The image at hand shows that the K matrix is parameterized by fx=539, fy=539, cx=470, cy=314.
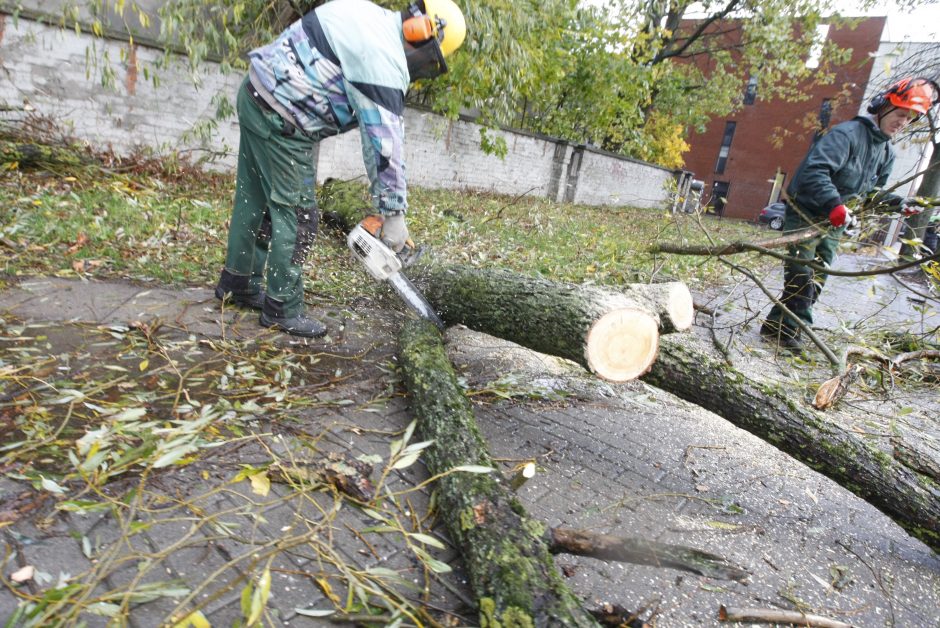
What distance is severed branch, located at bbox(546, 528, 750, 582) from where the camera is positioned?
1653 mm

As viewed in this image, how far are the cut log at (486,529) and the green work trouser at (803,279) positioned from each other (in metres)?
3.06

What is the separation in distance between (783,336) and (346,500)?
4055 millimetres

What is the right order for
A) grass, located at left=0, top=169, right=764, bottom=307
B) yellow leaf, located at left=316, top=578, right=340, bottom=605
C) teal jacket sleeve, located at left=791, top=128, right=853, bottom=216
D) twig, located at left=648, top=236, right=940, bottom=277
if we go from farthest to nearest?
teal jacket sleeve, located at left=791, top=128, right=853, bottom=216
grass, located at left=0, top=169, right=764, bottom=307
twig, located at left=648, top=236, right=940, bottom=277
yellow leaf, located at left=316, top=578, right=340, bottom=605

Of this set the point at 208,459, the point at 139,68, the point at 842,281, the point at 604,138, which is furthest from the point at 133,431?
the point at 604,138

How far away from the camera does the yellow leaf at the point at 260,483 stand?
1.78 m

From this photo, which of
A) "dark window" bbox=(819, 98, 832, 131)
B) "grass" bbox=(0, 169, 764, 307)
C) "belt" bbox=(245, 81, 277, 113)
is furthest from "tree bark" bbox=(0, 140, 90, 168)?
"dark window" bbox=(819, 98, 832, 131)

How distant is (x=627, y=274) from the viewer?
483cm

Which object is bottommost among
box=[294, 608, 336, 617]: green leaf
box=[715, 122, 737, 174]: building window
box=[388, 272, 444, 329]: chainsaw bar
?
box=[294, 608, 336, 617]: green leaf

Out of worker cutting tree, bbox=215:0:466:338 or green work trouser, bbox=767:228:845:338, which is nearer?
worker cutting tree, bbox=215:0:466:338

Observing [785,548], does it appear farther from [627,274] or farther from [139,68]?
[139,68]

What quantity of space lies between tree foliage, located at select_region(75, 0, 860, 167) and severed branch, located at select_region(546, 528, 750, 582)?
13.3ft

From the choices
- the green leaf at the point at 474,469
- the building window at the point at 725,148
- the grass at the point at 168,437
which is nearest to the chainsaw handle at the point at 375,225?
the grass at the point at 168,437

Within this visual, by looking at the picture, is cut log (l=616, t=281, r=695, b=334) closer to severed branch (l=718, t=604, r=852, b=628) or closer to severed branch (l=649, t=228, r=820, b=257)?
severed branch (l=649, t=228, r=820, b=257)

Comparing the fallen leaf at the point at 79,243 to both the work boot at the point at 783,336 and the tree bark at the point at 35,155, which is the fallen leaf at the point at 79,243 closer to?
the tree bark at the point at 35,155
